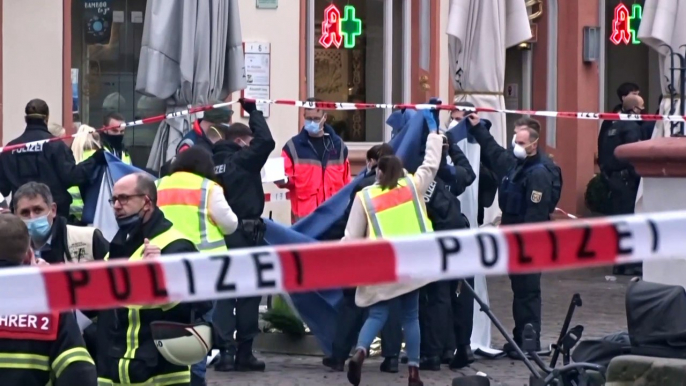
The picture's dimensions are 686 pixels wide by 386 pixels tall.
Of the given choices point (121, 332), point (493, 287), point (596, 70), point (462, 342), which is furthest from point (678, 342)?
point (596, 70)

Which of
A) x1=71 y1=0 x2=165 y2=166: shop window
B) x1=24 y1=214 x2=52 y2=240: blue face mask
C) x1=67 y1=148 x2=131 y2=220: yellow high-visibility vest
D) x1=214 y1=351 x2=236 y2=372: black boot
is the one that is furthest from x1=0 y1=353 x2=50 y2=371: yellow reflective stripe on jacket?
x1=71 y1=0 x2=165 y2=166: shop window

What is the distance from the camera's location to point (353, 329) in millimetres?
9945

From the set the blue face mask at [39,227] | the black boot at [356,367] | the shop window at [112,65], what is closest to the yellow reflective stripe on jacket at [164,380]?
the blue face mask at [39,227]

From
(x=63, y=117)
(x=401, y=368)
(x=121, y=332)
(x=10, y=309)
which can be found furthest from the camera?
(x=63, y=117)

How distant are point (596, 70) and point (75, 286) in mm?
14818

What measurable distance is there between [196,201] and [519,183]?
3009 mm

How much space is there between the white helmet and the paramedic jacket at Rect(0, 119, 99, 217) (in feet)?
14.3

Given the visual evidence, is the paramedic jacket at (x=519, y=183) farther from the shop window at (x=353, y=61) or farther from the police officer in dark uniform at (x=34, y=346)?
the police officer in dark uniform at (x=34, y=346)

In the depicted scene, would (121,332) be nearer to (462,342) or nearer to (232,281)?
(232,281)

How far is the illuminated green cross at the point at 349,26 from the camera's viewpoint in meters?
16.2

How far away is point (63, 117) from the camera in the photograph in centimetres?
1392

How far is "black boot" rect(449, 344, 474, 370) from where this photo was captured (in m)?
10.2

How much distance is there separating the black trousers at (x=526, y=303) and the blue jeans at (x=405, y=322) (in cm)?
127

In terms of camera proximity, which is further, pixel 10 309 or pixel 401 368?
pixel 401 368
